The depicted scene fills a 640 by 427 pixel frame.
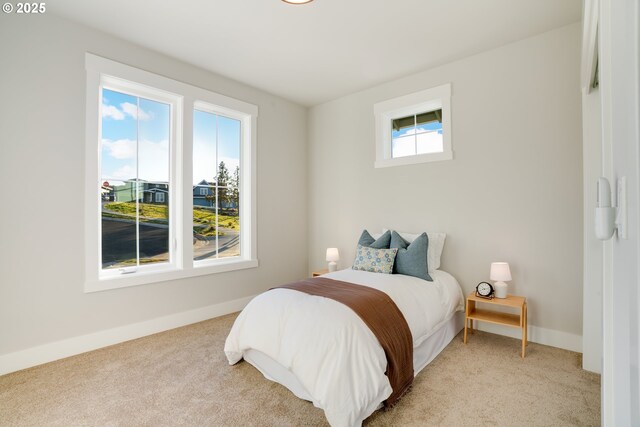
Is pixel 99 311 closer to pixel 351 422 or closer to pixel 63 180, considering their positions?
pixel 63 180

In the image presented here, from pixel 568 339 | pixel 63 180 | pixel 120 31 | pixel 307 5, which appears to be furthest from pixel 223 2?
pixel 568 339

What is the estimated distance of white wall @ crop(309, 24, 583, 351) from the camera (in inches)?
111

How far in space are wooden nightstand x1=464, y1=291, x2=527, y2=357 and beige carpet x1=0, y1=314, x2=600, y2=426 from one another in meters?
0.27

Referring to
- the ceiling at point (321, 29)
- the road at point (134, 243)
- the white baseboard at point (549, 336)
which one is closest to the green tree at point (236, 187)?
the road at point (134, 243)

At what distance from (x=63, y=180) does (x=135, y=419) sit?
2116mm

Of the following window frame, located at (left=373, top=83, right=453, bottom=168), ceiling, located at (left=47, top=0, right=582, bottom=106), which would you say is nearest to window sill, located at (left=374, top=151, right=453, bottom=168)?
window frame, located at (left=373, top=83, right=453, bottom=168)

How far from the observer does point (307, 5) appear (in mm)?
2535

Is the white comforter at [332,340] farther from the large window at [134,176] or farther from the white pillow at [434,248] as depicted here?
the large window at [134,176]

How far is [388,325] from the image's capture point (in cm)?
212

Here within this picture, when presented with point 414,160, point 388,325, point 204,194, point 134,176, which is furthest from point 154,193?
point 414,160

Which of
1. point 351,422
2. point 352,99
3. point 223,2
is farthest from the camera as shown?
point 352,99

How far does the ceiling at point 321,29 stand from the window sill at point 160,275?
238 centimetres

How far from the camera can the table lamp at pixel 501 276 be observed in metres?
2.86

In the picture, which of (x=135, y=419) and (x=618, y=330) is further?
(x=135, y=419)
